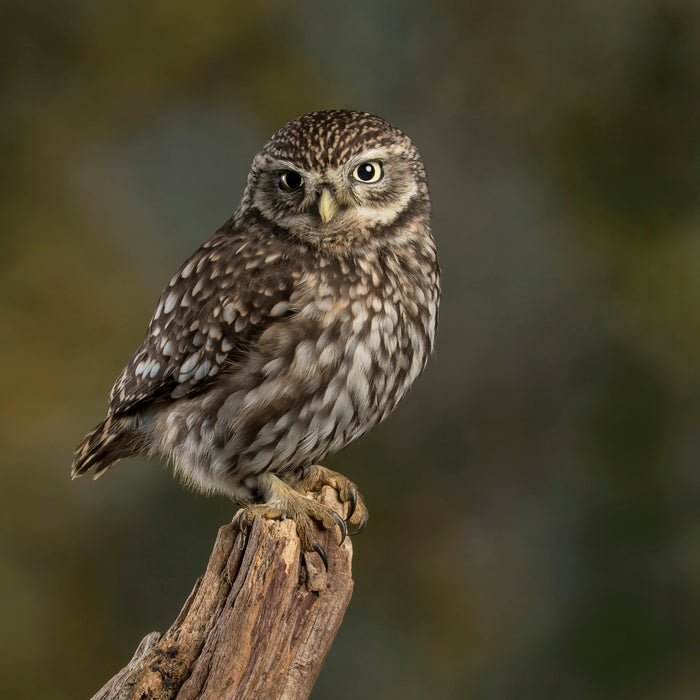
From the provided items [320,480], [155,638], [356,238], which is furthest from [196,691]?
[356,238]

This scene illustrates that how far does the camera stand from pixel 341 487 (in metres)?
2.48

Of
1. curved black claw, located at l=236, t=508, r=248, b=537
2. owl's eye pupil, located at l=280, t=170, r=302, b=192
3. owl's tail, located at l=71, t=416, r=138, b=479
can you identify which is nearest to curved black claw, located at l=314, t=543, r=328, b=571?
curved black claw, located at l=236, t=508, r=248, b=537

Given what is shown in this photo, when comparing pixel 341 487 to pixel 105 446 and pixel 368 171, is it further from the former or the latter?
pixel 368 171

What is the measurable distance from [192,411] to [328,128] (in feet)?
2.53

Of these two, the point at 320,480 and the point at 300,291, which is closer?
the point at 300,291

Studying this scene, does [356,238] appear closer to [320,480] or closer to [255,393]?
[255,393]

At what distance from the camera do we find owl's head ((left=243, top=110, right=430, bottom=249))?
2.13 m

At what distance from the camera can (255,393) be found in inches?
87.0

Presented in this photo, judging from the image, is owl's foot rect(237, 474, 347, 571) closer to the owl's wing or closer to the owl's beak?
the owl's wing

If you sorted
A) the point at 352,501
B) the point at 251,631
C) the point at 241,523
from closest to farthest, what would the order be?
the point at 251,631, the point at 241,523, the point at 352,501

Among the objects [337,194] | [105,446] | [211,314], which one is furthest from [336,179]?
[105,446]

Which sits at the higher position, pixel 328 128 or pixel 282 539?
pixel 328 128

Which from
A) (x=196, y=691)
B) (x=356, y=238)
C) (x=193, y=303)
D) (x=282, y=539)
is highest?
(x=356, y=238)

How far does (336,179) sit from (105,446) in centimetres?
97
